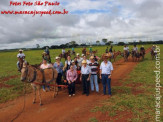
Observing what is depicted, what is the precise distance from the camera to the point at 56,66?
7324mm

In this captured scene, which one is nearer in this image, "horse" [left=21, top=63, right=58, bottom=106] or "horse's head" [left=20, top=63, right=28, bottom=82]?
"horse's head" [left=20, top=63, right=28, bottom=82]

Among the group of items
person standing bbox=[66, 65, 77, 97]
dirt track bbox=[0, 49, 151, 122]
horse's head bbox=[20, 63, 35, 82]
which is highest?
horse's head bbox=[20, 63, 35, 82]

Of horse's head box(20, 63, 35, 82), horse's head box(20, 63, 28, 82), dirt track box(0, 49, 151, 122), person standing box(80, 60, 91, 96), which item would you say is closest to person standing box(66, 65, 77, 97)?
person standing box(80, 60, 91, 96)

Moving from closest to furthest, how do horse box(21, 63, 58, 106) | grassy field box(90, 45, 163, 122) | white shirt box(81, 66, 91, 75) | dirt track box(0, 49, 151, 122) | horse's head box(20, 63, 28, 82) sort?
1. grassy field box(90, 45, 163, 122)
2. dirt track box(0, 49, 151, 122)
3. horse's head box(20, 63, 28, 82)
4. horse box(21, 63, 58, 106)
5. white shirt box(81, 66, 91, 75)

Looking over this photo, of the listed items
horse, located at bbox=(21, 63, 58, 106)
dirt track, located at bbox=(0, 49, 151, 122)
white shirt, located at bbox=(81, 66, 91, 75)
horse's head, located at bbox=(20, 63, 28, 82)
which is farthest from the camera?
white shirt, located at bbox=(81, 66, 91, 75)

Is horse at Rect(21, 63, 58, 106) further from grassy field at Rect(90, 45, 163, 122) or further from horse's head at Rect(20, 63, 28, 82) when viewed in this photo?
grassy field at Rect(90, 45, 163, 122)

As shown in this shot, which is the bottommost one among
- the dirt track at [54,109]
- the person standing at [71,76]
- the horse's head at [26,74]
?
the dirt track at [54,109]

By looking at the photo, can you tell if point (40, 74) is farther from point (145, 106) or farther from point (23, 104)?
point (145, 106)

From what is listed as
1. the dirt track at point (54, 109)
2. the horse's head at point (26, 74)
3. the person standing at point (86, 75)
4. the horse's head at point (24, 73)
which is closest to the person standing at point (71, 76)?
the person standing at point (86, 75)

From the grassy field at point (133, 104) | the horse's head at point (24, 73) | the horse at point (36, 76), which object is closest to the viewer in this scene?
the grassy field at point (133, 104)

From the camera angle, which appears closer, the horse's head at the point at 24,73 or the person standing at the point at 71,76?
the horse's head at the point at 24,73

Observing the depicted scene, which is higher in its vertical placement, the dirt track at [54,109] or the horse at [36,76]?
the horse at [36,76]

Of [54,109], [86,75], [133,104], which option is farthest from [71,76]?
[133,104]

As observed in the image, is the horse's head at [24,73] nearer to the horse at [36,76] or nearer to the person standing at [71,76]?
the horse at [36,76]
